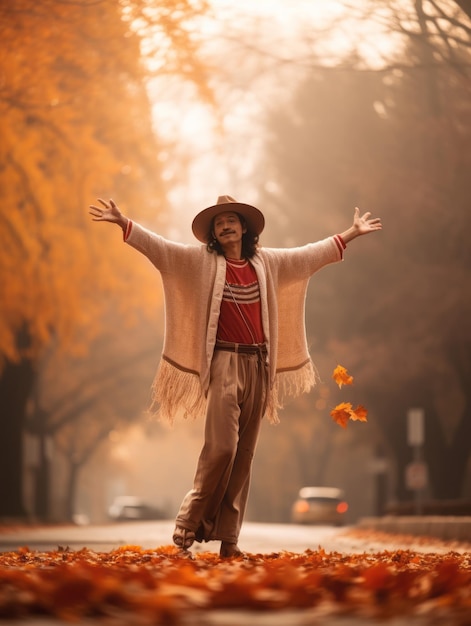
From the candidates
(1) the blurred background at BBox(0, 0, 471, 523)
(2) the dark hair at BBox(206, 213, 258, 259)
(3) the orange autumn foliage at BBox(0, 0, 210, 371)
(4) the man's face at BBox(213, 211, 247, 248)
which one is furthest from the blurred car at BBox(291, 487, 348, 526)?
(4) the man's face at BBox(213, 211, 247, 248)

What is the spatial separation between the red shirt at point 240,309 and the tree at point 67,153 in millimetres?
5761

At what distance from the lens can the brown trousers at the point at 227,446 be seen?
838 cm

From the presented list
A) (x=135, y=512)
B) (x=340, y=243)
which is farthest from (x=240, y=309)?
(x=135, y=512)

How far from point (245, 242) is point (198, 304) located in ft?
2.03

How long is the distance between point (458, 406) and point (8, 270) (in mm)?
15649

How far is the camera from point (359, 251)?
99.1ft

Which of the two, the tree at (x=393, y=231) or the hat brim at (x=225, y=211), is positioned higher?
the tree at (x=393, y=231)

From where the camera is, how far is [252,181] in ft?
112

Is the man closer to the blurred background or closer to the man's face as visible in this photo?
the man's face

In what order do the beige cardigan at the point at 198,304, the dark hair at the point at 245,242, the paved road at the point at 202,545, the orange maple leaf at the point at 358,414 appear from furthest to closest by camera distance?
the paved road at the point at 202,545
the orange maple leaf at the point at 358,414
the dark hair at the point at 245,242
the beige cardigan at the point at 198,304

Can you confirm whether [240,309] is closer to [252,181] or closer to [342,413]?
[342,413]

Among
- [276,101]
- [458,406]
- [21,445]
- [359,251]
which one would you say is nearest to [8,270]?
[21,445]

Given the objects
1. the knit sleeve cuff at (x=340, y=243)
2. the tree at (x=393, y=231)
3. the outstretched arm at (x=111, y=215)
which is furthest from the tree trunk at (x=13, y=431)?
the outstretched arm at (x=111, y=215)

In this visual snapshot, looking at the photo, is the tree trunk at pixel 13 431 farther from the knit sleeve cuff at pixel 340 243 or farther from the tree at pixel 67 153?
the knit sleeve cuff at pixel 340 243
